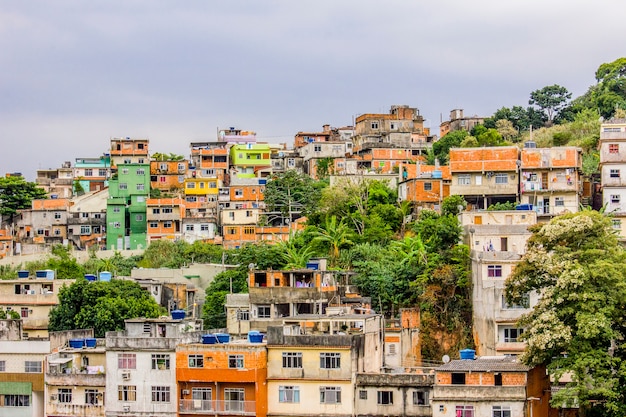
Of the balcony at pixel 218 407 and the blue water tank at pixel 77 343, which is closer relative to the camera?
the balcony at pixel 218 407

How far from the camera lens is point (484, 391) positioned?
43.9 metres

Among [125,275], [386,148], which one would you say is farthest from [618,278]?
[386,148]

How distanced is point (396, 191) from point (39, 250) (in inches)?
1027

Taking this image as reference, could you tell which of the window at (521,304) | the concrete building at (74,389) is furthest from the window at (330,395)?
the concrete building at (74,389)

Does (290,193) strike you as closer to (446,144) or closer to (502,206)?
(446,144)

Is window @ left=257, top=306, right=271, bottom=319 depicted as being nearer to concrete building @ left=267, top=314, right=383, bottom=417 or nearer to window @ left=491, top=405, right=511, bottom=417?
concrete building @ left=267, top=314, right=383, bottom=417

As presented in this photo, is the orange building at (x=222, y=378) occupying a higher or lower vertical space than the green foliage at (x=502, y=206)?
lower

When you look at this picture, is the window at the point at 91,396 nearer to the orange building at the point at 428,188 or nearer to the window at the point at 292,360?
the window at the point at 292,360

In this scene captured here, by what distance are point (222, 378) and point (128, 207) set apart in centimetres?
4401

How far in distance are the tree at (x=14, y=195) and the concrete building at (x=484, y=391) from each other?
54.4m

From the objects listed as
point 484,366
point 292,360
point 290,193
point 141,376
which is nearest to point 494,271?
point 484,366

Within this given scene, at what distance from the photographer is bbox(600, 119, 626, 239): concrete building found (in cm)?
6344

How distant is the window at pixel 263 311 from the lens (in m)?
56.6

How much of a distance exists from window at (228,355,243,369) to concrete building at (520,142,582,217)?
2373cm
